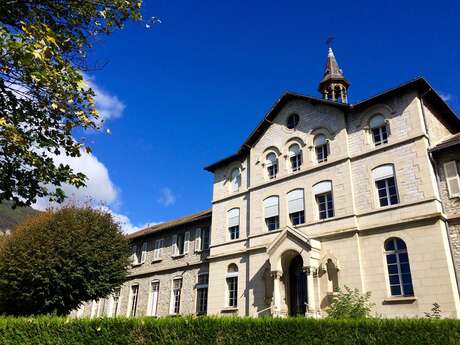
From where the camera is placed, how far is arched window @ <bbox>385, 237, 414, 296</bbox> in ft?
53.0

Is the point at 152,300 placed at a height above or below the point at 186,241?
below

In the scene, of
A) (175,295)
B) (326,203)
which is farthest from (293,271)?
(175,295)

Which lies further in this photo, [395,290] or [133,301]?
[133,301]

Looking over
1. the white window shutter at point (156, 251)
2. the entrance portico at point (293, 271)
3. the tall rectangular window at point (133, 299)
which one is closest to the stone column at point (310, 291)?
the entrance portico at point (293, 271)

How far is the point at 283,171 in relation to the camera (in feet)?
74.2

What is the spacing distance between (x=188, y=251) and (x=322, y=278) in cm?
1171

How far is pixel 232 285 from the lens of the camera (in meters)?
23.0

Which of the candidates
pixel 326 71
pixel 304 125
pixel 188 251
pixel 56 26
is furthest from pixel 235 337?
pixel 326 71

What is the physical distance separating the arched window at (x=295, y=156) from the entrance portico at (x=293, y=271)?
164 inches

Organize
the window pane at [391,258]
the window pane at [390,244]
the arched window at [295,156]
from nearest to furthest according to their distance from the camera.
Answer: the window pane at [391,258] → the window pane at [390,244] → the arched window at [295,156]

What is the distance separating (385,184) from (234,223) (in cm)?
959

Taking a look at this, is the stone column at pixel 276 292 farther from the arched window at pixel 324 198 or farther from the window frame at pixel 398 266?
the window frame at pixel 398 266

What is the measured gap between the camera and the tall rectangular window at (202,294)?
24.9 m

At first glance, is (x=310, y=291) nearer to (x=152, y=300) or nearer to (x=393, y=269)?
(x=393, y=269)
